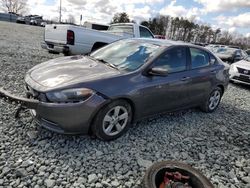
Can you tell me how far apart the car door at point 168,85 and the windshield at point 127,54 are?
0.23 metres

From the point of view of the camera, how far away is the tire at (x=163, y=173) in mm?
2684

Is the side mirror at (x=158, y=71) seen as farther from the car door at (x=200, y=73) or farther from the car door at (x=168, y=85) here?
the car door at (x=200, y=73)

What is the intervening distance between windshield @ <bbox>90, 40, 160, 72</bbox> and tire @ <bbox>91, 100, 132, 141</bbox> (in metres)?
0.62

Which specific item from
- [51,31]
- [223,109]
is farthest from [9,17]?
[223,109]

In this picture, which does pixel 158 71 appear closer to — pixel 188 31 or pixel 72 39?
pixel 72 39

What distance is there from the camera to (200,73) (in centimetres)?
500

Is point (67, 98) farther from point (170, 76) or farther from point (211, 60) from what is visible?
point (211, 60)

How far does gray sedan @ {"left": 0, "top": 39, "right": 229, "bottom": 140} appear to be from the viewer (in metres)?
3.29

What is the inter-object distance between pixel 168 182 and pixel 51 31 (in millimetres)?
7714

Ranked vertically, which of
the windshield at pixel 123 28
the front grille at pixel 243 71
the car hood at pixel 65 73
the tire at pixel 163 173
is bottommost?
the tire at pixel 163 173

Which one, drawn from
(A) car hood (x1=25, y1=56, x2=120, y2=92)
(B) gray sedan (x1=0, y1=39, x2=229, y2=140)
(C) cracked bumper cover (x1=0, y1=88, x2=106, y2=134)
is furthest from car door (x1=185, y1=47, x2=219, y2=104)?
(C) cracked bumper cover (x1=0, y1=88, x2=106, y2=134)

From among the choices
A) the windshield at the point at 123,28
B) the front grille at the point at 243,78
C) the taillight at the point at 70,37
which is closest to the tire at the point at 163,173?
the taillight at the point at 70,37

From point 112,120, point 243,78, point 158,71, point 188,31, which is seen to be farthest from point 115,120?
point 188,31

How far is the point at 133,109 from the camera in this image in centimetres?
388
